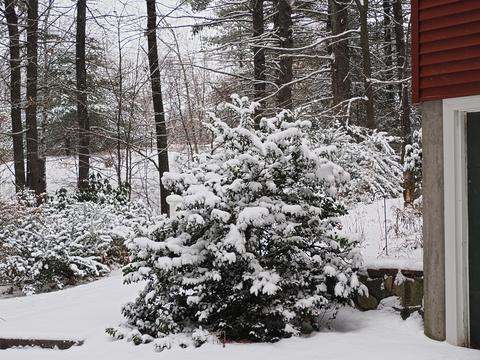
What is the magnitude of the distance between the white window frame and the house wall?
0.07 m

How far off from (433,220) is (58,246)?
6.37m

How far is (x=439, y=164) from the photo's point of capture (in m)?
4.72

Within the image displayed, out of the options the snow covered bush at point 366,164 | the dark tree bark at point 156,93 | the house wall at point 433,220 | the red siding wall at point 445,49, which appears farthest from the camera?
the dark tree bark at point 156,93

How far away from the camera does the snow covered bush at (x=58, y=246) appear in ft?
30.1

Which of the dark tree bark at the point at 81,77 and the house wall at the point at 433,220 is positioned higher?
the dark tree bark at the point at 81,77

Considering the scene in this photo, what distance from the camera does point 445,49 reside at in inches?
183

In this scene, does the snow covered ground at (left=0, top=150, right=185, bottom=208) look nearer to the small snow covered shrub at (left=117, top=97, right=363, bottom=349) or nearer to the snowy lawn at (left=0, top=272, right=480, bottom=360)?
the snowy lawn at (left=0, top=272, right=480, bottom=360)

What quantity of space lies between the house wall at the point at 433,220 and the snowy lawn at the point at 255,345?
0.24 metres

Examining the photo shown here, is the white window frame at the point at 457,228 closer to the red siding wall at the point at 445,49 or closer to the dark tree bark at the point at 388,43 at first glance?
the red siding wall at the point at 445,49

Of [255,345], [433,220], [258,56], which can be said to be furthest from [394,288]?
[258,56]

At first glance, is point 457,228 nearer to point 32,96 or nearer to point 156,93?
point 156,93

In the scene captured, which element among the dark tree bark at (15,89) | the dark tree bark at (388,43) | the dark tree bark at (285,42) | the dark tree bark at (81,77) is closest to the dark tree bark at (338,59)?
the dark tree bark at (285,42)

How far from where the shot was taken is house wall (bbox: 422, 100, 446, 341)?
15.4ft

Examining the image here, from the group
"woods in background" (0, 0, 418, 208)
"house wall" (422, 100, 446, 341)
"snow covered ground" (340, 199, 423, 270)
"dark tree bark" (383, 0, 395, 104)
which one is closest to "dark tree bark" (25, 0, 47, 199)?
"woods in background" (0, 0, 418, 208)
